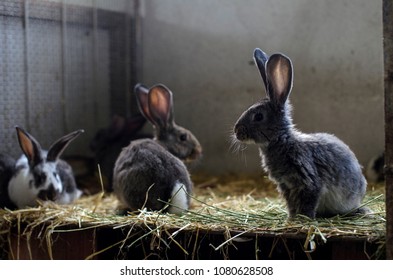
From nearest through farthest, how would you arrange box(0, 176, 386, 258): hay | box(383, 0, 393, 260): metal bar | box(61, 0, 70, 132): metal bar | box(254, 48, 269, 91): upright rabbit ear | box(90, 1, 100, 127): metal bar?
box(383, 0, 393, 260): metal bar → box(0, 176, 386, 258): hay → box(254, 48, 269, 91): upright rabbit ear → box(61, 0, 70, 132): metal bar → box(90, 1, 100, 127): metal bar

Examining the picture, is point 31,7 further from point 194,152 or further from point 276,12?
point 276,12

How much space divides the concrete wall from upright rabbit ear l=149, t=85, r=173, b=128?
78cm

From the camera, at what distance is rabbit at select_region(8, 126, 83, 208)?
429cm

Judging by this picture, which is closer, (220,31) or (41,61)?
(41,61)

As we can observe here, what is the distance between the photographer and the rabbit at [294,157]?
128 inches

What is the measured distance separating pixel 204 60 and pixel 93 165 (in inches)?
50.8

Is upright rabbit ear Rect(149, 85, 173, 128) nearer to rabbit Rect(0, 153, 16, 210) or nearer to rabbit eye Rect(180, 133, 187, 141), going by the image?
rabbit eye Rect(180, 133, 187, 141)

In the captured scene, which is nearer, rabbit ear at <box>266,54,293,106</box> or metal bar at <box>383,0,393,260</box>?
metal bar at <box>383,0,393,260</box>

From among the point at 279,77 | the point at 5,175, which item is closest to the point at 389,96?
the point at 279,77

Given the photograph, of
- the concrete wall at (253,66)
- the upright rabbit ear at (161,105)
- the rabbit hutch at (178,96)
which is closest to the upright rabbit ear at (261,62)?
the rabbit hutch at (178,96)

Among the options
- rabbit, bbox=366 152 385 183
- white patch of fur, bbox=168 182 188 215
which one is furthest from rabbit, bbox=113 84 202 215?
rabbit, bbox=366 152 385 183

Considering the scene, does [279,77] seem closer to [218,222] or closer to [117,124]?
[218,222]

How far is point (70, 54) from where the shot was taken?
17.3 feet
